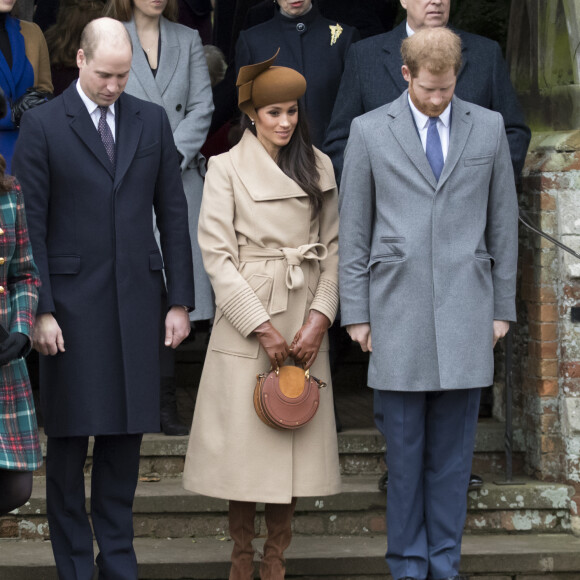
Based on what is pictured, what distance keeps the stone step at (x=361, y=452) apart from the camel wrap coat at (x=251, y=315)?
1.04m

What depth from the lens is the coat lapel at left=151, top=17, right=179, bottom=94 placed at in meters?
5.70

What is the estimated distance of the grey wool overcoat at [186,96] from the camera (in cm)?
567

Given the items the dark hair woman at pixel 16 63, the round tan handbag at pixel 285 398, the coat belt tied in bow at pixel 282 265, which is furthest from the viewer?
the dark hair woman at pixel 16 63

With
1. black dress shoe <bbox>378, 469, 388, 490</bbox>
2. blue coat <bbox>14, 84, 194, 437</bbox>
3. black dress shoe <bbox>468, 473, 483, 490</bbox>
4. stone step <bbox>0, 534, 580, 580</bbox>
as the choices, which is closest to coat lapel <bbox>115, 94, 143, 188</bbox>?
blue coat <bbox>14, 84, 194, 437</bbox>

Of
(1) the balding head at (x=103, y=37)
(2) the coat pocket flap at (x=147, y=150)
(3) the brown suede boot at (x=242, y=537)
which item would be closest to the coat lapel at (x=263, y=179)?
(2) the coat pocket flap at (x=147, y=150)

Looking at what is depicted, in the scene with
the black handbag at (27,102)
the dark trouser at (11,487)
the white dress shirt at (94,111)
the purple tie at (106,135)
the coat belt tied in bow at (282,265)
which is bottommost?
the dark trouser at (11,487)

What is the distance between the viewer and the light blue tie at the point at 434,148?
4.62 metres

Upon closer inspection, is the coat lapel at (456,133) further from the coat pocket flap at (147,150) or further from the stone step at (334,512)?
the stone step at (334,512)

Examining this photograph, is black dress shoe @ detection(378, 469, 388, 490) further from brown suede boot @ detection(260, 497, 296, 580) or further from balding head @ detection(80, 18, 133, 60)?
→ balding head @ detection(80, 18, 133, 60)

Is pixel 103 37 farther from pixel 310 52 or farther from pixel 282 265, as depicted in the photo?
pixel 310 52

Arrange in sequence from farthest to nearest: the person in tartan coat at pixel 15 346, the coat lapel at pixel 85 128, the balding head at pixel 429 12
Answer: the balding head at pixel 429 12
the coat lapel at pixel 85 128
the person in tartan coat at pixel 15 346

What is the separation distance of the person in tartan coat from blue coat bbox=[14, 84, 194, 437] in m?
0.28

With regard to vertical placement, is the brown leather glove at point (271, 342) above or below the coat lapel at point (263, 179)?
below

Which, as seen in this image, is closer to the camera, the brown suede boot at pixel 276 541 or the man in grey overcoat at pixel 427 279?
the man in grey overcoat at pixel 427 279
